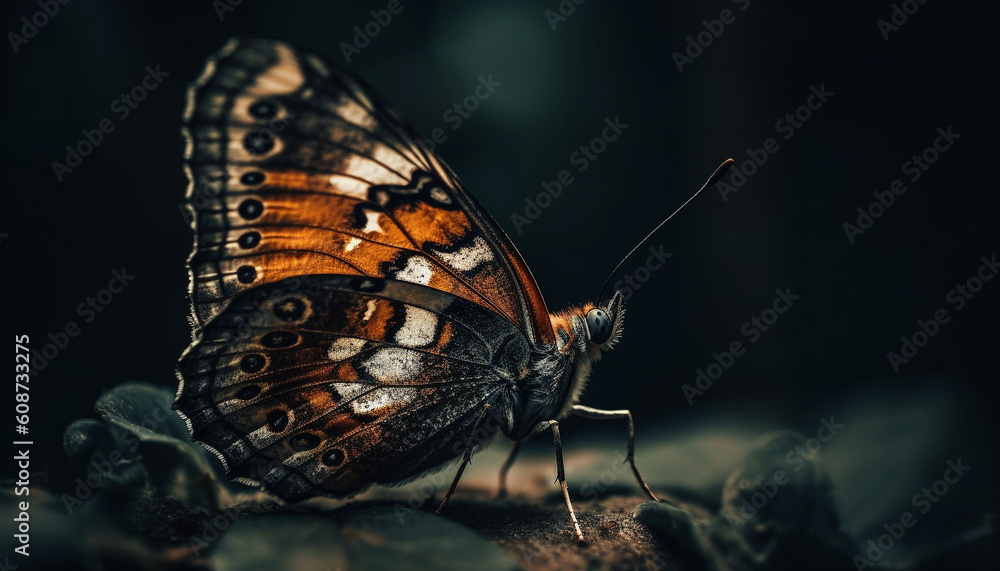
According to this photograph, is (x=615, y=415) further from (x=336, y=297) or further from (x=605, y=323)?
(x=336, y=297)

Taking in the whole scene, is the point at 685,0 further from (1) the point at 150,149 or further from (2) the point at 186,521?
(2) the point at 186,521

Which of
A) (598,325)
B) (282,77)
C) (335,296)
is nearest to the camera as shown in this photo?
(282,77)

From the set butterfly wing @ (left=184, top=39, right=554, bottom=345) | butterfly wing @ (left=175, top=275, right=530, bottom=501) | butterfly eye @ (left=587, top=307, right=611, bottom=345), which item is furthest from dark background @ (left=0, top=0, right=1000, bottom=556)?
butterfly eye @ (left=587, top=307, right=611, bottom=345)

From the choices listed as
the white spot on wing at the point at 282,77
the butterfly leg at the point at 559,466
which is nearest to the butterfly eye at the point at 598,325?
the butterfly leg at the point at 559,466

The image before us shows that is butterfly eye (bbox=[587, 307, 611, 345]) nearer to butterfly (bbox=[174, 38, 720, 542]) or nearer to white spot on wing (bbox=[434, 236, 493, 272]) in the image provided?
butterfly (bbox=[174, 38, 720, 542])

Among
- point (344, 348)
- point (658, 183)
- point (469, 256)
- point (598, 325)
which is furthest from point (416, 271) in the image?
Result: point (658, 183)

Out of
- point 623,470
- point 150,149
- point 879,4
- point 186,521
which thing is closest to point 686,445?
point 623,470

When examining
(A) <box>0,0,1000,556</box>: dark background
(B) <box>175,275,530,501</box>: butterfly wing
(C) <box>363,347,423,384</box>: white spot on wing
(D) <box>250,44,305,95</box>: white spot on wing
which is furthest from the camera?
(A) <box>0,0,1000,556</box>: dark background

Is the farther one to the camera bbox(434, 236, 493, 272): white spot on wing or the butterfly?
bbox(434, 236, 493, 272): white spot on wing

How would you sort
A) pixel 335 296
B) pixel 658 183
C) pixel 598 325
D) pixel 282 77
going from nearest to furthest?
pixel 282 77, pixel 335 296, pixel 598 325, pixel 658 183
